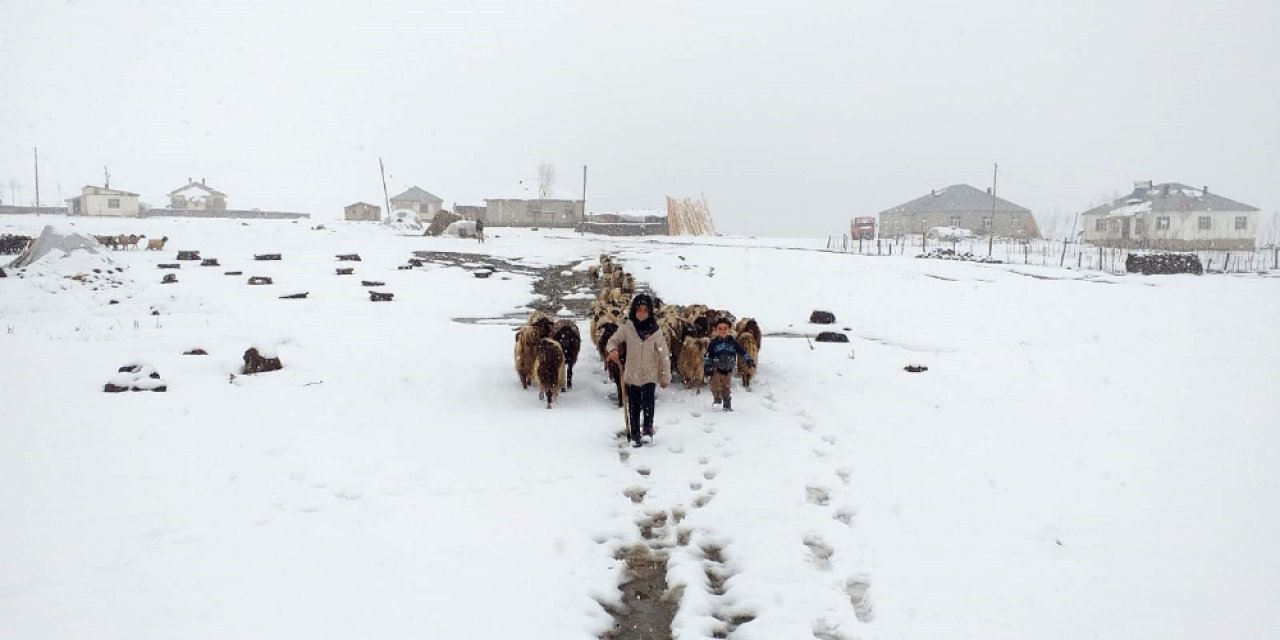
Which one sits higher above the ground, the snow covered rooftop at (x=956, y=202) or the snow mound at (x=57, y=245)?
the snow covered rooftop at (x=956, y=202)

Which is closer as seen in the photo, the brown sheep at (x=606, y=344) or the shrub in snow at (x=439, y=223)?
the brown sheep at (x=606, y=344)

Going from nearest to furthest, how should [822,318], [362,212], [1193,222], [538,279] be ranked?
[822,318]
[538,279]
[1193,222]
[362,212]

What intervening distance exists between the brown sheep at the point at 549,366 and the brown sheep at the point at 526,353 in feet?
0.70

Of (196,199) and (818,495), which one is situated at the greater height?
(196,199)

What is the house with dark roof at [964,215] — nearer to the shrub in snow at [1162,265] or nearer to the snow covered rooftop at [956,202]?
the snow covered rooftop at [956,202]

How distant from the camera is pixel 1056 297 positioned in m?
19.6

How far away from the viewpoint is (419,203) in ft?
255

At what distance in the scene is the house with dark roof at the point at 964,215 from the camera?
65.0m

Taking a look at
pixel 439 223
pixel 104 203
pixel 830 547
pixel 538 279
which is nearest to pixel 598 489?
pixel 830 547

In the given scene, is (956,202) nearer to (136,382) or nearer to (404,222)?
(404,222)

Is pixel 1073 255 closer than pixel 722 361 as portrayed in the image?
No

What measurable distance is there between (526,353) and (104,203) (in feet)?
236

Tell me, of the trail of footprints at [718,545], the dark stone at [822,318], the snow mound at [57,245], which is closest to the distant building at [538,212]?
the snow mound at [57,245]

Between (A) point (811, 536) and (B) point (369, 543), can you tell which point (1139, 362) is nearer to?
(A) point (811, 536)
